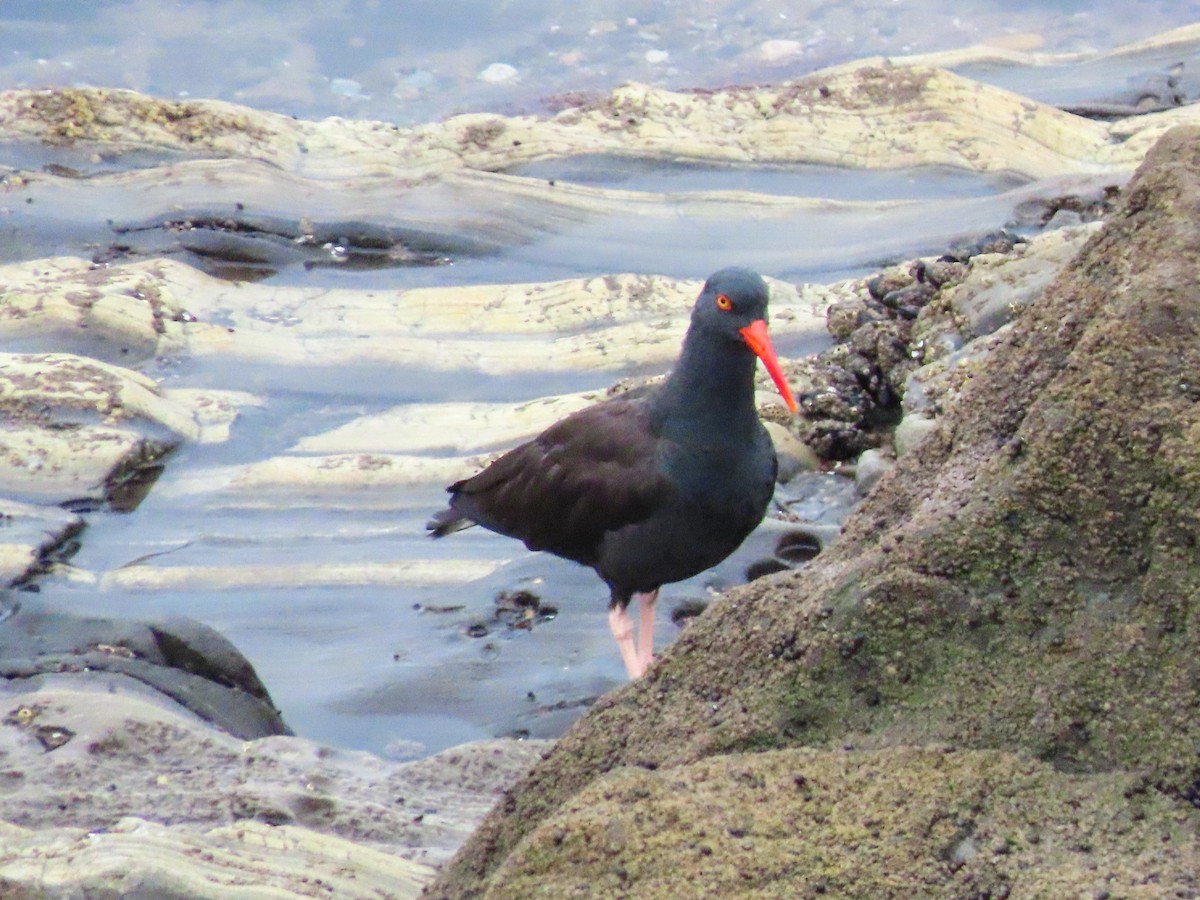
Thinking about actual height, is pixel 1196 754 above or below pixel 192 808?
above

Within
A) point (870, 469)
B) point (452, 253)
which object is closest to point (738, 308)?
point (870, 469)

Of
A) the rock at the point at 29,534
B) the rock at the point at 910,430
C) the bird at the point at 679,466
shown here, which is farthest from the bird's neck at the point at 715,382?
the rock at the point at 29,534

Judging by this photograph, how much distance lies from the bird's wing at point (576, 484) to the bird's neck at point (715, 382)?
175mm

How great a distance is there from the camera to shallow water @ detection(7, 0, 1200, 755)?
507 cm

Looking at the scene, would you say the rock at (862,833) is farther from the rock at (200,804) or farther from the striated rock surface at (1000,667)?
the rock at (200,804)

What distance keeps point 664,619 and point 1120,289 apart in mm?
3226

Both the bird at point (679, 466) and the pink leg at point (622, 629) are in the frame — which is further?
the pink leg at point (622, 629)

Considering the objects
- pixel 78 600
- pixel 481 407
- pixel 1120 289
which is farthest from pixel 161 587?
pixel 1120 289

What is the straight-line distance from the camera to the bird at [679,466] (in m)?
4.56

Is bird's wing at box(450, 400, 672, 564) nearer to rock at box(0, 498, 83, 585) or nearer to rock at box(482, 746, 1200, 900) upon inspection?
rock at box(0, 498, 83, 585)

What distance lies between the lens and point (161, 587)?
18.2 feet

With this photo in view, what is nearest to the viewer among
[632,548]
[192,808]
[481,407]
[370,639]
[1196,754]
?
[1196,754]

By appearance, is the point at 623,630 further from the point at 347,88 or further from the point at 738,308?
the point at 347,88

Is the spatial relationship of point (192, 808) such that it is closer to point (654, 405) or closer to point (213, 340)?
point (654, 405)
